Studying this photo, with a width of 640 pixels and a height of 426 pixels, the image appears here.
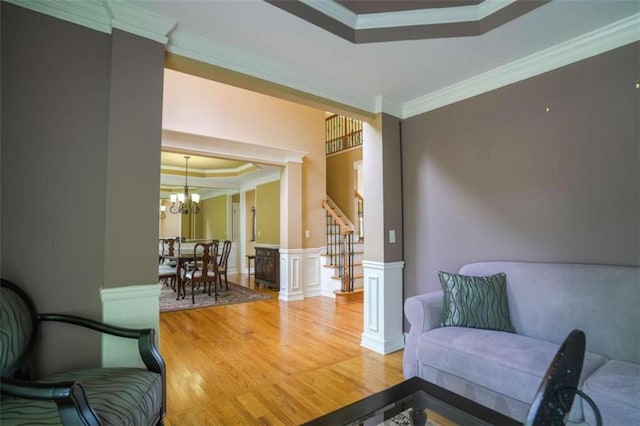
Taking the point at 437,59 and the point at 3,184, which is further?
the point at 437,59

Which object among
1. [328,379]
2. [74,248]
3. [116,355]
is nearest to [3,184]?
[74,248]

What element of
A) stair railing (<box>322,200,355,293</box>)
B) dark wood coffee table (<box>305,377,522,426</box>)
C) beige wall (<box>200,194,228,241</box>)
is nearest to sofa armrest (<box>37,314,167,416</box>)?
dark wood coffee table (<box>305,377,522,426</box>)

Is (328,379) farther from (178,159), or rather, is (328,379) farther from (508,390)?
(178,159)

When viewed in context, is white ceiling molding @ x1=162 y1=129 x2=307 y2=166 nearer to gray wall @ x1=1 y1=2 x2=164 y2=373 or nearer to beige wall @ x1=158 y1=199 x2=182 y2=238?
gray wall @ x1=1 y1=2 x2=164 y2=373

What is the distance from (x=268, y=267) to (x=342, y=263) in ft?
5.56

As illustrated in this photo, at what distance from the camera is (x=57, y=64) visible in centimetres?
176

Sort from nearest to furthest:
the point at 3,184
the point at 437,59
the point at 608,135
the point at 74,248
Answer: the point at 3,184, the point at 74,248, the point at 608,135, the point at 437,59

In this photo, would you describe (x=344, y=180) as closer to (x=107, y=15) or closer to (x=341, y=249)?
(x=341, y=249)

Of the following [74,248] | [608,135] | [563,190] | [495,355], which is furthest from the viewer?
[563,190]

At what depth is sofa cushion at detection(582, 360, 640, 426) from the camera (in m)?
1.41

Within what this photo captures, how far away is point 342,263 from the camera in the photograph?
584 centimetres

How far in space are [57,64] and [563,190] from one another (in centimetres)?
345

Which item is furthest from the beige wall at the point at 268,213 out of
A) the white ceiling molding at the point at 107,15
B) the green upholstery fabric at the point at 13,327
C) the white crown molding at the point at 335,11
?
the green upholstery fabric at the point at 13,327

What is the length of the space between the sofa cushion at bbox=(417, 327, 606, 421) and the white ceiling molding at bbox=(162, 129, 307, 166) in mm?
3993
